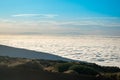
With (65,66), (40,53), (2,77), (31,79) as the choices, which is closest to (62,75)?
(31,79)

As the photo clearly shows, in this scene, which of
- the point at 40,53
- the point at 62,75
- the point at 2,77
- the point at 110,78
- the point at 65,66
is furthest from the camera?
the point at 40,53

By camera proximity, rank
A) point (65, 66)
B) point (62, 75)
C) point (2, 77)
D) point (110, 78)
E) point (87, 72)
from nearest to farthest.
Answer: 1. point (2, 77)
2. point (62, 75)
3. point (110, 78)
4. point (87, 72)
5. point (65, 66)

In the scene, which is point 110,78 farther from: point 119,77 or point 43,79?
point 43,79

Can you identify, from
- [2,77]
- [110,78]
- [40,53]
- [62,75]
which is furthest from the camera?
[40,53]

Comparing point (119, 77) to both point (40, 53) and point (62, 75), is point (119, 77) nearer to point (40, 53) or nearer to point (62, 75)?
point (62, 75)

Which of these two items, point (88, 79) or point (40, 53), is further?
point (40, 53)

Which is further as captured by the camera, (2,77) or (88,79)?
(88,79)

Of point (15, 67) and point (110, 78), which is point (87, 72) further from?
point (15, 67)

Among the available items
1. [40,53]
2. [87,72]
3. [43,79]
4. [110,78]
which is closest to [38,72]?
[43,79]
